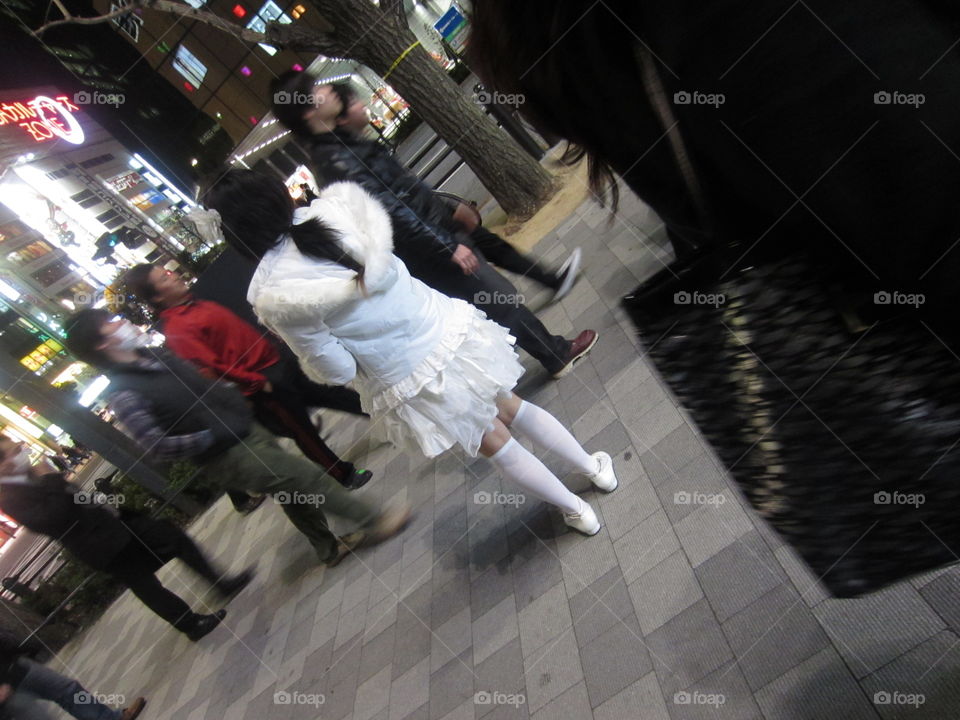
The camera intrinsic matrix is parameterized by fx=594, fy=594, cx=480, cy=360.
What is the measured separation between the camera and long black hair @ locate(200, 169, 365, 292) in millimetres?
2312

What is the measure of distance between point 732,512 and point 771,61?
2.19 m

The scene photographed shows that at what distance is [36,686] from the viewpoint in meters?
3.64

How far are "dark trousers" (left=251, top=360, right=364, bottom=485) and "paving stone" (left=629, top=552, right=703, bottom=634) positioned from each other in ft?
8.61

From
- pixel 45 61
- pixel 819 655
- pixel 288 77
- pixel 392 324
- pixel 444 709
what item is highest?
pixel 45 61

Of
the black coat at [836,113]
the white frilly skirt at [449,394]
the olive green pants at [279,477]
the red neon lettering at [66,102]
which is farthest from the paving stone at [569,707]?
the red neon lettering at [66,102]

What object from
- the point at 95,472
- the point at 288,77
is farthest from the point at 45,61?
the point at 288,77

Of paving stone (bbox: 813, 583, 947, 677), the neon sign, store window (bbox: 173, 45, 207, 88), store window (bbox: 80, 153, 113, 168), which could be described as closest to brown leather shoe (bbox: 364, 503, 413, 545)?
paving stone (bbox: 813, 583, 947, 677)

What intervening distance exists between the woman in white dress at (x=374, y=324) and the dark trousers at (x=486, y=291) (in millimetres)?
926

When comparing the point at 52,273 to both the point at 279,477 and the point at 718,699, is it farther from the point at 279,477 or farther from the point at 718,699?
the point at 718,699

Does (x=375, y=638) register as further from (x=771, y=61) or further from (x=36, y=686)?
(x=771, y=61)

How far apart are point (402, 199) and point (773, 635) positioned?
265 cm

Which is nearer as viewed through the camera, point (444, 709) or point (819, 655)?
point (819, 655)

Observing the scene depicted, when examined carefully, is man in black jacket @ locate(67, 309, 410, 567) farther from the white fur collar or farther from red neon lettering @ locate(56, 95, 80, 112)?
red neon lettering @ locate(56, 95, 80, 112)

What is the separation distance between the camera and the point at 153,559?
14.1ft
